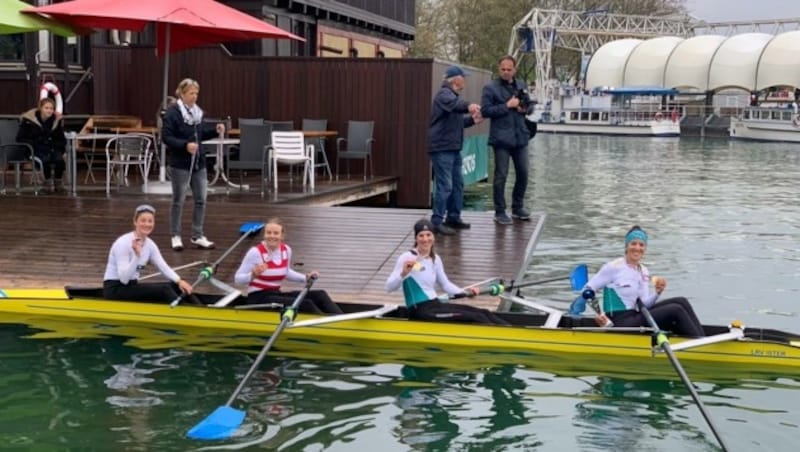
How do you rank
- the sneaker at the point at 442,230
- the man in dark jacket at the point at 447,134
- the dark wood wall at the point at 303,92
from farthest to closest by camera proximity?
the dark wood wall at the point at 303,92 → the sneaker at the point at 442,230 → the man in dark jacket at the point at 447,134

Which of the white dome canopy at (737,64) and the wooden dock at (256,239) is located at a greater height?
the white dome canopy at (737,64)

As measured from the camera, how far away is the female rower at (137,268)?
9320 mm

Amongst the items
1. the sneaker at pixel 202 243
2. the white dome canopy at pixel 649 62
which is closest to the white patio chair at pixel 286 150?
the sneaker at pixel 202 243

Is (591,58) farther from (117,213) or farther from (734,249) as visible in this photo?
(117,213)

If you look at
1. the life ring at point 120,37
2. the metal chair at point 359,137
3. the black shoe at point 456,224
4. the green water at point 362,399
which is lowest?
the green water at point 362,399

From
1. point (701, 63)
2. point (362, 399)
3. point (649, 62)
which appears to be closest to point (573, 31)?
→ point (649, 62)

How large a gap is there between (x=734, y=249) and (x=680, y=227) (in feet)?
8.87

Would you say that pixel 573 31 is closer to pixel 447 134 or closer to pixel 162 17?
pixel 162 17

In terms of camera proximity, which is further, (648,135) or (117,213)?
(648,135)

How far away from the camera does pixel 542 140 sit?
2397 inches

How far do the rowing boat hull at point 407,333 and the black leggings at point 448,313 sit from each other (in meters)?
0.11

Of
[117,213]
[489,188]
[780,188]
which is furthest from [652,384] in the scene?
[780,188]

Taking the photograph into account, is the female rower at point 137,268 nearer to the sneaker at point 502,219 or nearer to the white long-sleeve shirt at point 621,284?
the white long-sleeve shirt at point 621,284

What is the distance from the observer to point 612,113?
2837 inches
